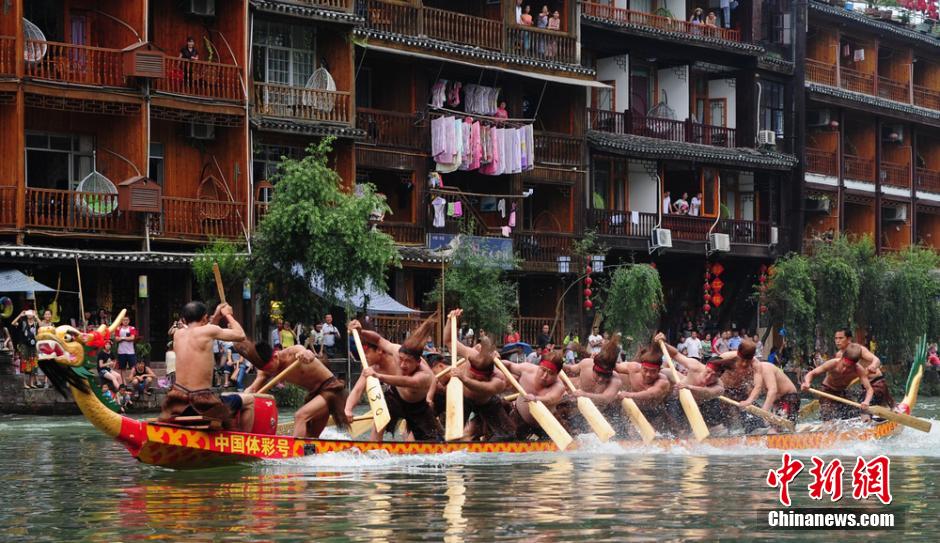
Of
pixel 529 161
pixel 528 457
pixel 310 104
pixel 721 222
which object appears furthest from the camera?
pixel 721 222

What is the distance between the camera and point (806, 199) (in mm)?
53625

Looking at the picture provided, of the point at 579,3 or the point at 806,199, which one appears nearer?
the point at 579,3

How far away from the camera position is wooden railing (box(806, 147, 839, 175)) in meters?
53.8

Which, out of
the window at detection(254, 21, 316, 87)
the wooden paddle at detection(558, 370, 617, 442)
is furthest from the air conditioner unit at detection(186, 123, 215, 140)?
the wooden paddle at detection(558, 370, 617, 442)

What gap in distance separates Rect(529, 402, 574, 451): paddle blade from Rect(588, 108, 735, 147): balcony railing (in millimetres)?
24635

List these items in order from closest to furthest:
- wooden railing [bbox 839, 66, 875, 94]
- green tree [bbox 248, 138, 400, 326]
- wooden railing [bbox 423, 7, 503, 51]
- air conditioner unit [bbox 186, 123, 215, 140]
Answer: green tree [bbox 248, 138, 400, 326], air conditioner unit [bbox 186, 123, 215, 140], wooden railing [bbox 423, 7, 503, 51], wooden railing [bbox 839, 66, 875, 94]

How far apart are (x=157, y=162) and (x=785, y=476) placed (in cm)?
2200

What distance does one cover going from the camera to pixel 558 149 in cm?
4497

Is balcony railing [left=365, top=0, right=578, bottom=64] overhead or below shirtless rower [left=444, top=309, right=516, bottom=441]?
overhead

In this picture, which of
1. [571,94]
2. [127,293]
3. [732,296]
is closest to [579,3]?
[571,94]

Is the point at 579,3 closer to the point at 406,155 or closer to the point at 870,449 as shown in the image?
the point at 406,155

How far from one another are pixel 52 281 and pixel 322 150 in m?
6.29

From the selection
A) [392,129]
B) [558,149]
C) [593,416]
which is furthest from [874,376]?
[558,149]

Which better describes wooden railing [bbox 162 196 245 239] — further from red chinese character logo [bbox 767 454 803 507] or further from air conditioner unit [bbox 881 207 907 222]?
air conditioner unit [bbox 881 207 907 222]
